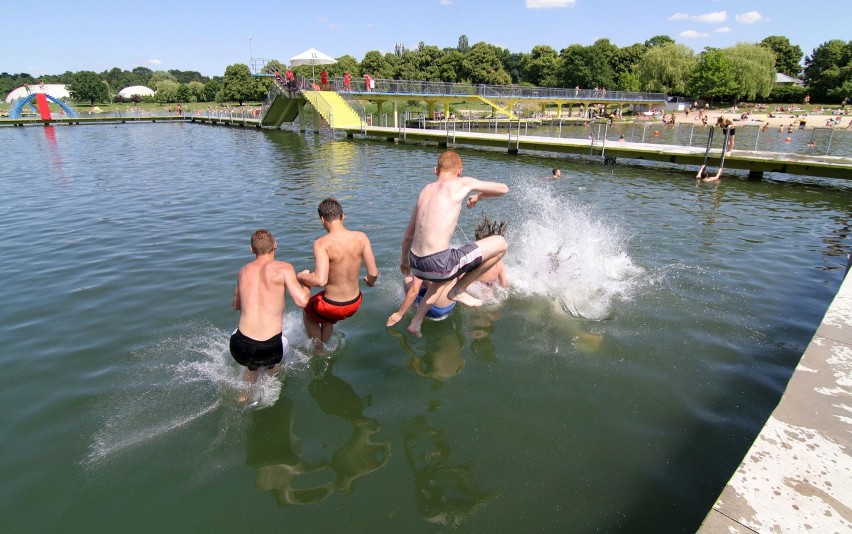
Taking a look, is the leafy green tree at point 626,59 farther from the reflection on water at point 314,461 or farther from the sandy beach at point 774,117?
the reflection on water at point 314,461

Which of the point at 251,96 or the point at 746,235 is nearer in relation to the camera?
the point at 746,235

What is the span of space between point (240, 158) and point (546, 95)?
41073 mm

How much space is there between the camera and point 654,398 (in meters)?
4.86

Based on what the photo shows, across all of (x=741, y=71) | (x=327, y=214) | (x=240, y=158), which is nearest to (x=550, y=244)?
(x=327, y=214)

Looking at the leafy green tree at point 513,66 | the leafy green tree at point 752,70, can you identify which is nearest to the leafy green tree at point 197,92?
the leafy green tree at point 513,66

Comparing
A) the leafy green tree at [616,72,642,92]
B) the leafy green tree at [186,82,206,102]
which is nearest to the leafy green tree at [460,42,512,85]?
the leafy green tree at [616,72,642,92]

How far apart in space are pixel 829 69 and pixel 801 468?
97.5 m

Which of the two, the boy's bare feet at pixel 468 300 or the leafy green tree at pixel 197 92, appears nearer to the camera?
the boy's bare feet at pixel 468 300

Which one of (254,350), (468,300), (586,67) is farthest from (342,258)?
(586,67)

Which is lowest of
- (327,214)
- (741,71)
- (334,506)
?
(334,506)

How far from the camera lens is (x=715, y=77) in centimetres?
7069

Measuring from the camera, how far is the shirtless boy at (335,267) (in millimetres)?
4801

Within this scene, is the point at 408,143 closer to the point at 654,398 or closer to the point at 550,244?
the point at 550,244

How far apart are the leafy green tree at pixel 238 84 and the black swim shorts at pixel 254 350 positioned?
355ft
